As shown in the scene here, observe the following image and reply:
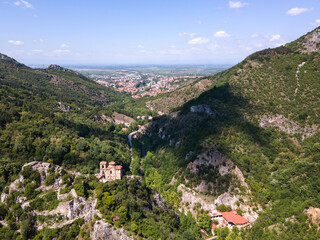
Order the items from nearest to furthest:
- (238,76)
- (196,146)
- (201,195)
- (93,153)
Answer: (201,195), (93,153), (196,146), (238,76)

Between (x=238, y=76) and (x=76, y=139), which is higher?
(x=238, y=76)

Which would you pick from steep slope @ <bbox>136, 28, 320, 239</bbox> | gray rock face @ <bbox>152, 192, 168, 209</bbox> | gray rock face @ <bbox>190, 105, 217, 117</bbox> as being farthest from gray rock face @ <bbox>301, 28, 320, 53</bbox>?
gray rock face @ <bbox>152, 192, 168, 209</bbox>

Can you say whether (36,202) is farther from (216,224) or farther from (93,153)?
(216,224)

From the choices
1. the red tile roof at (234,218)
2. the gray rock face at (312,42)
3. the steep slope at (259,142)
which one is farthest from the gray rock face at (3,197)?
the gray rock face at (312,42)

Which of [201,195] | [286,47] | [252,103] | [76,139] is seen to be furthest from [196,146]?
[286,47]

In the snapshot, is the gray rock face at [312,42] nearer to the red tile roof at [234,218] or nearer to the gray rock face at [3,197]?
the red tile roof at [234,218]

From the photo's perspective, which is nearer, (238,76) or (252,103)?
(252,103)

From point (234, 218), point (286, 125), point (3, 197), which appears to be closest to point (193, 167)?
point (234, 218)
